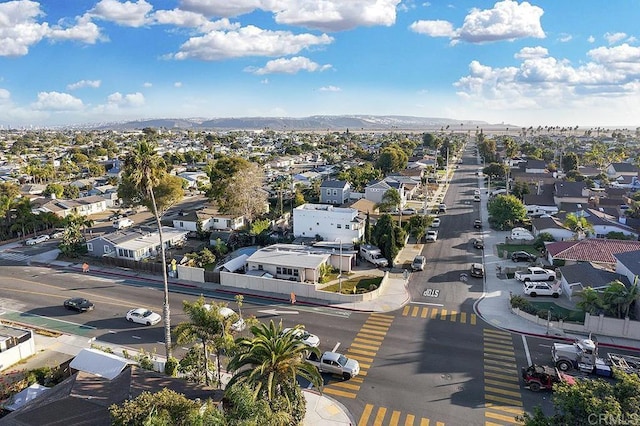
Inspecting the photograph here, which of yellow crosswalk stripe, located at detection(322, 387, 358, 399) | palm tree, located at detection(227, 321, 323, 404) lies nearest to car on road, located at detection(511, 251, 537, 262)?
yellow crosswalk stripe, located at detection(322, 387, 358, 399)

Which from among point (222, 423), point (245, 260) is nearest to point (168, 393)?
point (222, 423)

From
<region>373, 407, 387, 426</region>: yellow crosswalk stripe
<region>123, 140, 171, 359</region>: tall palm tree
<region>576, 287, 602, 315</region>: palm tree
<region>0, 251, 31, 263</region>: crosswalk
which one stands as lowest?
<region>0, 251, 31, 263</region>: crosswalk

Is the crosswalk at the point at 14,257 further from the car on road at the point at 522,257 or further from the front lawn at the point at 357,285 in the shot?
the car on road at the point at 522,257

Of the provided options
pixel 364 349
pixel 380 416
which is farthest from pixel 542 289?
pixel 380 416

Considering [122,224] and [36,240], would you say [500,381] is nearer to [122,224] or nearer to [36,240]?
[122,224]

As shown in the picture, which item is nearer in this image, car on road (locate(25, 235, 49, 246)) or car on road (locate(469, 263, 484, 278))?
car on road (locate(469, 263, 484, 278))

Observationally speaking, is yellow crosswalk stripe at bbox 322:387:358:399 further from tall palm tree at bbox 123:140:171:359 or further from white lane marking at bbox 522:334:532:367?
white lane marking at bbox 522:334:532:367
